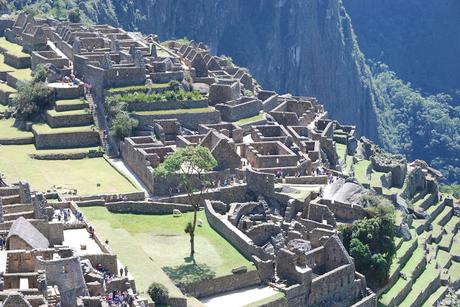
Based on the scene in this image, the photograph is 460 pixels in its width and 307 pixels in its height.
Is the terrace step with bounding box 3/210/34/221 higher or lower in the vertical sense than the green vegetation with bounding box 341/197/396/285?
higher

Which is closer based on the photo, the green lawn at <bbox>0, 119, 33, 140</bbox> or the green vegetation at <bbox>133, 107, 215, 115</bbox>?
the green lawn at <bbox>0, 119, 33, 140</bbox>

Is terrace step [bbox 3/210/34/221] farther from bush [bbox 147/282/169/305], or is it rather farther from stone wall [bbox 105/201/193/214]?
stone wall [bbox 105/201/193/214]

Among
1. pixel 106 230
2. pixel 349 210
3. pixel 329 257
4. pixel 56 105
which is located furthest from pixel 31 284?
pixel 56 105

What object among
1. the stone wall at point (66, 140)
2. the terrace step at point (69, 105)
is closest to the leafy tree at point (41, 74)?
the terrace step at point (69, 105)

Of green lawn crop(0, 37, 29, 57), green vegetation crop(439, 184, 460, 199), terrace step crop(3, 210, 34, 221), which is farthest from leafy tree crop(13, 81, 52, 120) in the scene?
green vegetation crop(439, 184, 460, 199)

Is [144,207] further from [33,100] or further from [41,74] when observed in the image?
[41,74]

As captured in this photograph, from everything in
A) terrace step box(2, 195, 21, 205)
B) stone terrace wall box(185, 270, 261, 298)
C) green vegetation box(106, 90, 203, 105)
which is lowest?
stone terrace wall box(185, 270, 261, 298)
